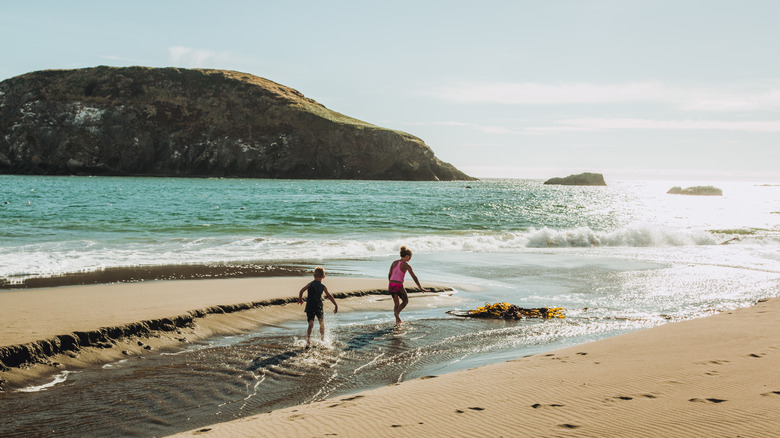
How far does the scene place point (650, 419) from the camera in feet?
13.1

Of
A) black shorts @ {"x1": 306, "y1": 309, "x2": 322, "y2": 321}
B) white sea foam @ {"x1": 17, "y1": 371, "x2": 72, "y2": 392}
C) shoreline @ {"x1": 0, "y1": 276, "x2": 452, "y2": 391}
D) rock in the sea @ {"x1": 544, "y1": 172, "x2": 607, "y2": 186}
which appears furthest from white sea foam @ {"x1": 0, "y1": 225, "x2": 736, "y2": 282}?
rock in the sea @ {"x1": 544, "y1": 172, "x2": 607, "y2": 186}

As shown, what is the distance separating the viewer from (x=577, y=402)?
14.8ft

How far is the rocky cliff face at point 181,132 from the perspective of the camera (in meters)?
132

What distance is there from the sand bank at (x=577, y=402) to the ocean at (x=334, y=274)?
3.16 ft

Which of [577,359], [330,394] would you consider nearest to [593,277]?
[577,359]

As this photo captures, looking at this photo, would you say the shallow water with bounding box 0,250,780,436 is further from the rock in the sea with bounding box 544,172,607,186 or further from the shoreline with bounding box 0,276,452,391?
the rock in the sea with bounding box 544,172,607,186

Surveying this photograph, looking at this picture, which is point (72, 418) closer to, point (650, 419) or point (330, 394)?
point (330, 394)

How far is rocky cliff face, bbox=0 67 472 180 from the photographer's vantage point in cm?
13162

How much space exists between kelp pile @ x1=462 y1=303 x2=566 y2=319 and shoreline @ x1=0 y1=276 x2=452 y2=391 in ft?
7.68

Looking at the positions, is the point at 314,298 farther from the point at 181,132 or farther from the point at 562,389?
the point at 181,132

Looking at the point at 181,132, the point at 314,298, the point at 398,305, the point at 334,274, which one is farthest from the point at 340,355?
the point at 181,132

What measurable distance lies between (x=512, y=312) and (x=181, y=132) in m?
145

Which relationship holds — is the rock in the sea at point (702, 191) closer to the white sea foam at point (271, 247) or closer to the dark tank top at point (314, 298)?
the white sea foam at point (271, 247)

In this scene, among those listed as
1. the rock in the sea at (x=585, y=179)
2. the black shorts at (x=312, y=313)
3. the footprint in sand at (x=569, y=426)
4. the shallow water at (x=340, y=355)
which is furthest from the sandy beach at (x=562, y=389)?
the rock in the sea at (x=585, y=179)
